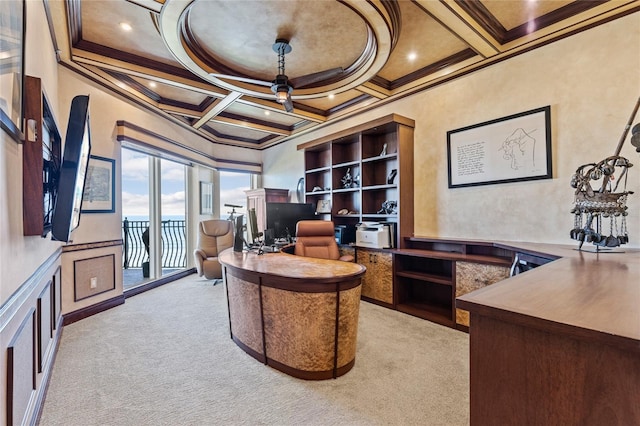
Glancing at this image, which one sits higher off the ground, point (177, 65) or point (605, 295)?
point (177, 65)

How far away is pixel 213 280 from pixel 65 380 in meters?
3.27

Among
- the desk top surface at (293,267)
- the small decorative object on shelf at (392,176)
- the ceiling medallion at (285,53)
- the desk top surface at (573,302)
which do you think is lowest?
the desk top surface at (293,267)

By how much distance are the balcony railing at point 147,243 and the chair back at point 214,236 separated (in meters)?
0.71

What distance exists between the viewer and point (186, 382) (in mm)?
2217

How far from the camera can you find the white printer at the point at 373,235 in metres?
4.02

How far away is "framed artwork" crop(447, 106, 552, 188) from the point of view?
2.97 meters

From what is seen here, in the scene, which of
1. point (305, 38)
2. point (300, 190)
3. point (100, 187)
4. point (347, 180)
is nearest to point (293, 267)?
point (305, 38)

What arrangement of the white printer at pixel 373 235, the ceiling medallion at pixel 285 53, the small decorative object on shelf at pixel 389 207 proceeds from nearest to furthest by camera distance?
1. the ceiling medallion at pixel 285 53
2. the white printer at pixel 373 235
3. the small decorative object on shelf at pixel 389 207

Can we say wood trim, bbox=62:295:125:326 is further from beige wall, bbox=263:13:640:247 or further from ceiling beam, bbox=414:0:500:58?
ceiling beam, bbox=414:0:500:58

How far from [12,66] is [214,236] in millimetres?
4465

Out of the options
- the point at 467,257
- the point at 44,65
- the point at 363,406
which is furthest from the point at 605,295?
the point at 44,65

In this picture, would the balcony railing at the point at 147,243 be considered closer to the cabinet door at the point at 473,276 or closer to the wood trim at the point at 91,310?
the wood trim at the point at 91,310

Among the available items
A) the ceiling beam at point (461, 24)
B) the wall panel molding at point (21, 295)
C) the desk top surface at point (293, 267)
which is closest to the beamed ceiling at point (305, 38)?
the ceiling beam at point (461, 24)

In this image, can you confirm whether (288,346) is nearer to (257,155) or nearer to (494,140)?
(494,140)
